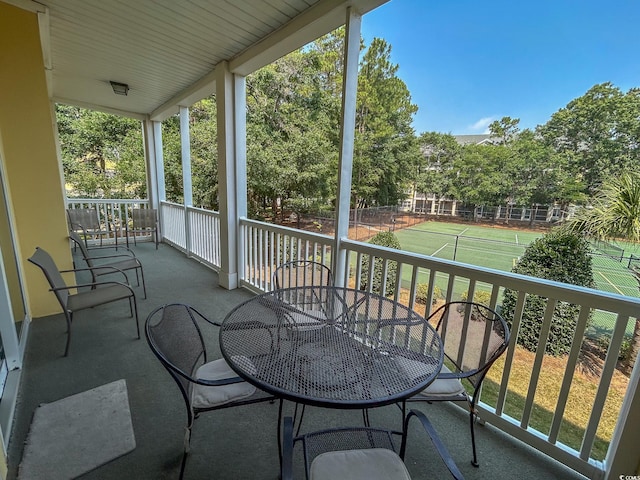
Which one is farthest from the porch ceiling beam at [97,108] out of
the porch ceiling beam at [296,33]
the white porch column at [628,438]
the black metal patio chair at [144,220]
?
the white porch column at [628,438]

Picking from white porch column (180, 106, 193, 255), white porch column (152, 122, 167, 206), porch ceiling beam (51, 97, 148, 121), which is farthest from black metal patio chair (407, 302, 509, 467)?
porch ceiling beam (51, 97, 148, 121)

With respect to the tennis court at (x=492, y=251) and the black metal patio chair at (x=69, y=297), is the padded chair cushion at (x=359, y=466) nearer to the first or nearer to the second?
the tennis court at (x=492, y=251)

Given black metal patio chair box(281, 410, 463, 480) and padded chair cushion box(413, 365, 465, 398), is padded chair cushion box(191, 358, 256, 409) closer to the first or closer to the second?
black metal patio chair box(281, 410, 463, 480)

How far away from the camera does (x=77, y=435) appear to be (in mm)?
1556

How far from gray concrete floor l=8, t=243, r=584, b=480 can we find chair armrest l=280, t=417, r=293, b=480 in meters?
0.61

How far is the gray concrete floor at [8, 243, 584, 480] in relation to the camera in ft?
4.67

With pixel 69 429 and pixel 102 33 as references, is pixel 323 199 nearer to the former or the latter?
pixel 102 33

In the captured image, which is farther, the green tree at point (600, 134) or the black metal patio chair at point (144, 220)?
the black metal patio chair at point (144, 220)

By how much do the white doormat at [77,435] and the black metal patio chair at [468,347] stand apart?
1659 millimetres

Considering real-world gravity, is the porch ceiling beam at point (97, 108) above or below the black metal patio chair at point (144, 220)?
above

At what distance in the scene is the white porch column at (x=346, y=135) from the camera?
6.97 feet

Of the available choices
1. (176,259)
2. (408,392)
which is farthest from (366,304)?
(176,259)

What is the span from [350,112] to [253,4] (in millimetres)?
1192

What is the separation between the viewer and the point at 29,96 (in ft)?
8.51
